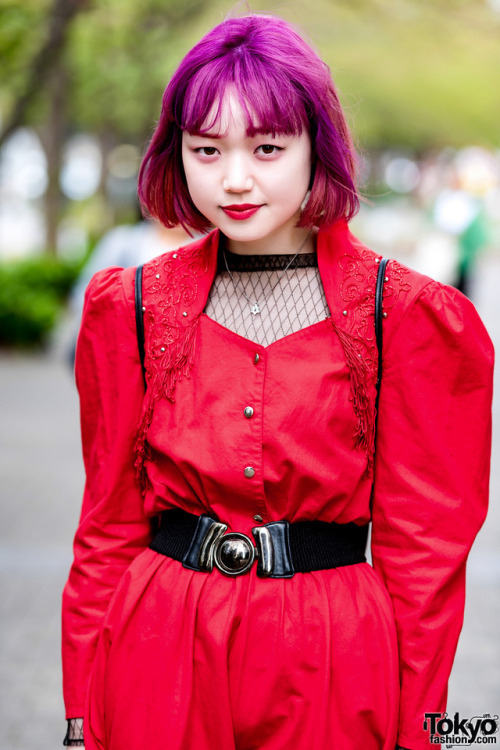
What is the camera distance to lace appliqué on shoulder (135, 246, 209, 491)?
195 cm

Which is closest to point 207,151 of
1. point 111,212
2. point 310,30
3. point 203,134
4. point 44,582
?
point 203,134

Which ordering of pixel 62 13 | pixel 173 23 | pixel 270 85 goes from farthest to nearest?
1. pixel 173 23
2. pixel 62 13
3. pixel 270 85

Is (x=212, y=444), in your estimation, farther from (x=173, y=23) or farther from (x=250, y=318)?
(x=173, y=23)

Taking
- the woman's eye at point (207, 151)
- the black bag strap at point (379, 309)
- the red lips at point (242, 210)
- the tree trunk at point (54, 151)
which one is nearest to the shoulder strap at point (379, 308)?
the black bag strap at point (379, 309)

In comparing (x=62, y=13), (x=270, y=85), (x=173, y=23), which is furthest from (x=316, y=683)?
(x=173, y=23)

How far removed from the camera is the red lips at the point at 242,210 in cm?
186

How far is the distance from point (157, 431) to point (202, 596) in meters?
0.32

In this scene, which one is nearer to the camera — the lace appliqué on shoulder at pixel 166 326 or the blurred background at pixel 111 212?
the lace appliqué on shoulder at pixel 166 326

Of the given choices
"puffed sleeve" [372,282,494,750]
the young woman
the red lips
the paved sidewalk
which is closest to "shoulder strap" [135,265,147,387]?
the young woman

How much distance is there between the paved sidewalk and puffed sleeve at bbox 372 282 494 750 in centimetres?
233

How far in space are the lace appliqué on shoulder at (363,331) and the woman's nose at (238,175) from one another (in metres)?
0.26

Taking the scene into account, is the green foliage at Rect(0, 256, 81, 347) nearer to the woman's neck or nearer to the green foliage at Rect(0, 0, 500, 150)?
the green foliage at Rect(0, 0, 500, 150)

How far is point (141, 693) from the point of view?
6.27 ft

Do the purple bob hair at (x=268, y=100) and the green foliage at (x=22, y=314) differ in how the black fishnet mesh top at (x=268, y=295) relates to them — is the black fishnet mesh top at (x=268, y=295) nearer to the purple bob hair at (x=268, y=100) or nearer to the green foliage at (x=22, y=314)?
the purple bob hair at (x=268, y=100)
